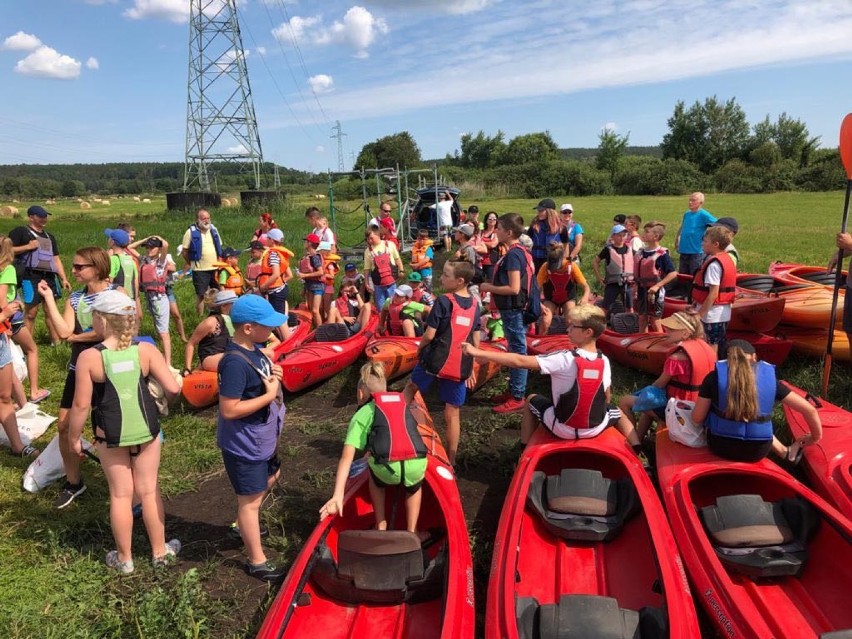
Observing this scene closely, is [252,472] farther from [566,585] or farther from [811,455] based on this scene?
[811,455]

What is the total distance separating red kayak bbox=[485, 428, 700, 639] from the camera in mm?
2584

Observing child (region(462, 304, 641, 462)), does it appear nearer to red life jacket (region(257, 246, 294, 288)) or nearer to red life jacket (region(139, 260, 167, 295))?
red life jacket (region(257, 246, 294, 288))

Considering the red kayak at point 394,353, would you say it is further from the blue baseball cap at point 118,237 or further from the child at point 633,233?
the child at point 633,233

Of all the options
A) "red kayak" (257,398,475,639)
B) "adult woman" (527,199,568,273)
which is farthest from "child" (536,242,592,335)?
"red kayak" (257,398,475,639)

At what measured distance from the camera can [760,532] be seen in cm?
321

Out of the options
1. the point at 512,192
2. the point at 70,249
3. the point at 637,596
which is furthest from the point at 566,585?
the point at 512,192

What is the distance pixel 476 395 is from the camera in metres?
6.30

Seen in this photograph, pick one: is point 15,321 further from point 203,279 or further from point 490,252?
point 490,252

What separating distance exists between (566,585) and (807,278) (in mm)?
7392

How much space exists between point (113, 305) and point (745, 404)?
12.6 ft

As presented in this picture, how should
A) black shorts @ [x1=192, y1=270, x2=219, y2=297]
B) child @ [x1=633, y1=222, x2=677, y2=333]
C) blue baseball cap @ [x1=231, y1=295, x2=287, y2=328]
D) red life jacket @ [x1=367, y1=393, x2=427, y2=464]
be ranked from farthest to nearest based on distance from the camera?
black shorts @ [x1=192, y1=270, x2=219, y2=297] → child @ [x1=633, y1=222, x2=677, y2=333] → red life jacket @ [x1=367, y1=393, x2=427, y2=464] → blue baseball cap @ [x1=231, y1=295, x2=287, y2=328]

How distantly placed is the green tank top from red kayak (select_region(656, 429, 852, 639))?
10.5 feet

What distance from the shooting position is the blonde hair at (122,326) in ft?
9.86

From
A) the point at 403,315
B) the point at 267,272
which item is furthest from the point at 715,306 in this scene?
the point at 267,272
